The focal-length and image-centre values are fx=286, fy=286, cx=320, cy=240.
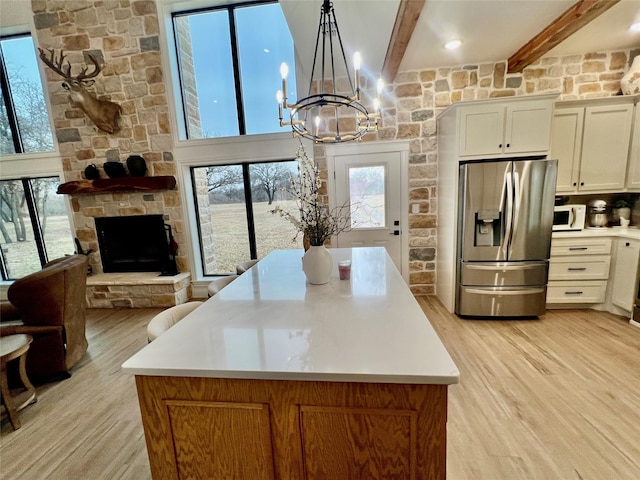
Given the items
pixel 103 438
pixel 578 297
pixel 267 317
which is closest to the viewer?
pixel 267 317

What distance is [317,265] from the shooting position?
171 centimetres

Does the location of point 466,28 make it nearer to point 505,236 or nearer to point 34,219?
point 505,236

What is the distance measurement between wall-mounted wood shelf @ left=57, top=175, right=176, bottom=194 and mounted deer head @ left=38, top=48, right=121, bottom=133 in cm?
73

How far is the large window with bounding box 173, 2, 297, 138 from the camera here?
12.4 ft

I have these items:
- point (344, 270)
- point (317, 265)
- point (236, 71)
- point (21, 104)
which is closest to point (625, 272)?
point (344, 270)

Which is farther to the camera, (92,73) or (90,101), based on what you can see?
(90,101)

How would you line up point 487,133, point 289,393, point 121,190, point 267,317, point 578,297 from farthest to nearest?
1. point 121,190
2. point 578,297
3. point 487,133
4. point 267,317
5. point 289,393

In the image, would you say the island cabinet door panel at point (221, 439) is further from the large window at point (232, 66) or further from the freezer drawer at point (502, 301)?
the large window at point (232, 66)

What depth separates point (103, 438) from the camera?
5.83ft

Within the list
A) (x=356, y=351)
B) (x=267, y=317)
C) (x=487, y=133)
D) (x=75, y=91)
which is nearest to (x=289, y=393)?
(x=356, y=351)

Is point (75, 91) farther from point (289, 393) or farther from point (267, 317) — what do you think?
point (289, 393)

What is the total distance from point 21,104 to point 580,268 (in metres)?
7.70

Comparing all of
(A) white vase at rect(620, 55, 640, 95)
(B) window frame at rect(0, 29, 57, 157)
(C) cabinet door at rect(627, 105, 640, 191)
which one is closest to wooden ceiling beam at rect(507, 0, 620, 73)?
(A) white vase at rect(620, 55, 640, 95)

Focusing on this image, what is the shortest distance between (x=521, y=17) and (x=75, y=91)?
4.90m
